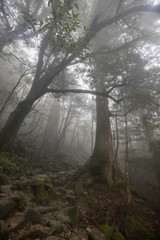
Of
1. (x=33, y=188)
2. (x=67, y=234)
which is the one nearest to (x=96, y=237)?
(x=67, y=234)

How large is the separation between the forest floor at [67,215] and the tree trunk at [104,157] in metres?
0.79

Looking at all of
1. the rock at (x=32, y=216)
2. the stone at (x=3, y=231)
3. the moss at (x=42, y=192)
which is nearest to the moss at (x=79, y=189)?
the moss at (x=42, y=192)

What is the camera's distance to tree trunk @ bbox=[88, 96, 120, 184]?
221 inches

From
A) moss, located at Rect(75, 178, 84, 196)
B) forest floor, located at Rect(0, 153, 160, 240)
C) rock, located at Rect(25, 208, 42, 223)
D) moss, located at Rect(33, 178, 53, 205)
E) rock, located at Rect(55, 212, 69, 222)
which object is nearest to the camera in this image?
forest floor, located at Rect(0, 153, 160, 240)

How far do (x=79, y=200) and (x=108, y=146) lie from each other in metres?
3.40

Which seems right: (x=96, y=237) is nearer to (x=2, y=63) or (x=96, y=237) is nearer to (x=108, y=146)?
(x=108, y=146)

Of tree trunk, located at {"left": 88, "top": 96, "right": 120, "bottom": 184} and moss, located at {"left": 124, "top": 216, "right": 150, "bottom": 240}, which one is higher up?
tree trunk, located at {"left": 88, "top": 96, "right": 120, "bottom": 184}

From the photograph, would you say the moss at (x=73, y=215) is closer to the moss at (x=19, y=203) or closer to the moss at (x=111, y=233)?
the moss at (x=111, y=233)

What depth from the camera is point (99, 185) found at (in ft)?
17.0

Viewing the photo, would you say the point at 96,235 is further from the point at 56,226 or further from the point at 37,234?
the point at 37,234

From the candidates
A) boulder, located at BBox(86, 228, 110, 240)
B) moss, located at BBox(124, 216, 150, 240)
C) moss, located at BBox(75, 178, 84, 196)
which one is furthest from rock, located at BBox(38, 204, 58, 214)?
moss, located at BBox(124, 216, 150, 240)

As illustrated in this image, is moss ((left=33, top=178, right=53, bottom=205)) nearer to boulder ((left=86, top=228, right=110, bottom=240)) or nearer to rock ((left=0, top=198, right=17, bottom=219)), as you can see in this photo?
rock ((left=0, top=198, right=17, bottom=219))

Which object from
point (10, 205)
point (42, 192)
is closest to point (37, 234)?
point (10, 205)

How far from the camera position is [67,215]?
2.97m
